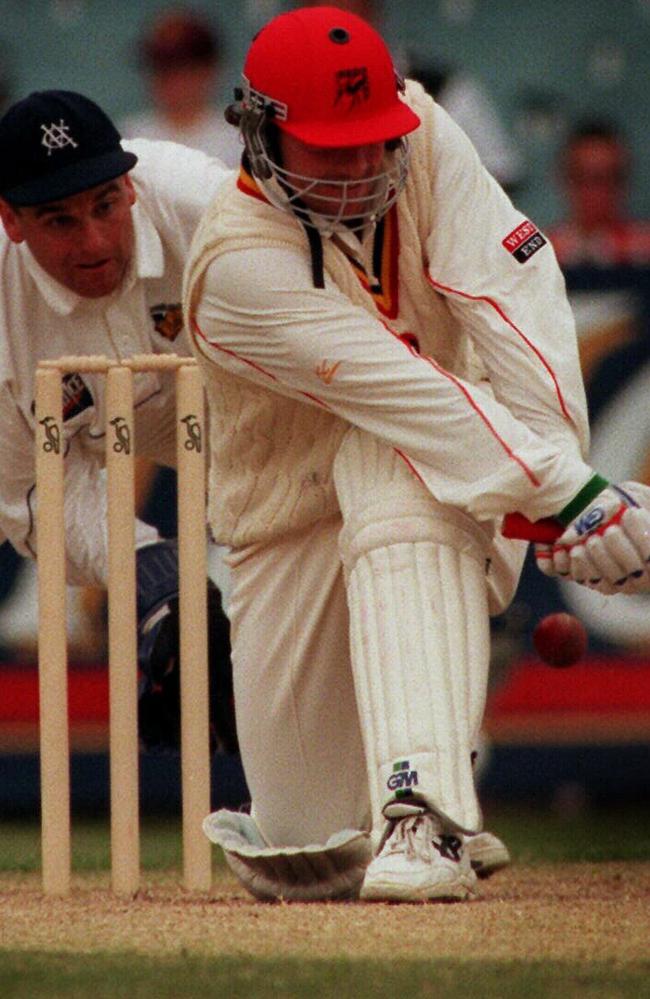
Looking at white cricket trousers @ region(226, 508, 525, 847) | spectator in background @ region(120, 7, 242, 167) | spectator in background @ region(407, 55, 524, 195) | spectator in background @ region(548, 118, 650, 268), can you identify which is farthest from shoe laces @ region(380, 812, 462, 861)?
spectator in background @ region(120, 7, 242, 167)

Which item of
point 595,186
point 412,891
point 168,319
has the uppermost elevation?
point 168,319

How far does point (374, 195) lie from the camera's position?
149 inches

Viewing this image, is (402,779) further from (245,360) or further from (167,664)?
(167,664)

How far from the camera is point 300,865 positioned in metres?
4.00

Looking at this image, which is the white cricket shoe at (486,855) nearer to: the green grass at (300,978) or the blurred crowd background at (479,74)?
the green grass at (300,978)

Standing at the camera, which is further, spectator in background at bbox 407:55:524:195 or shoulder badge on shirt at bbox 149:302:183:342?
spectator in background at bbox 407:55:524:195

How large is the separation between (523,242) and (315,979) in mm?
1441

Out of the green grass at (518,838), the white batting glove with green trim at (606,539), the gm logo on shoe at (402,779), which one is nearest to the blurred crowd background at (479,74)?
the green grass at (518,838)

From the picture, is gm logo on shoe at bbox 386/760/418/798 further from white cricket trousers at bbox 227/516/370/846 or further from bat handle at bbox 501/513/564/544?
white cricket trousers at bbox 227/516/370/846

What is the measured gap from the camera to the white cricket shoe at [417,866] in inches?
140

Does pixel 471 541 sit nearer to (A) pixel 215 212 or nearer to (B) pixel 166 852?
(A) pixel 215 212

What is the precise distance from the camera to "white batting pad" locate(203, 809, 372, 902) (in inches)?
156

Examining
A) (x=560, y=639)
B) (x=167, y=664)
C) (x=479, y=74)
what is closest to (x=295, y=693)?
(x=167, y=664)

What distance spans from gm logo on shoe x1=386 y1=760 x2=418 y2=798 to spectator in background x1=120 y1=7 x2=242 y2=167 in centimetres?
374
